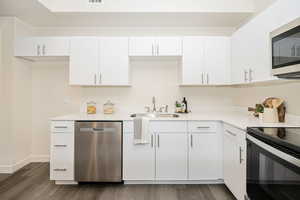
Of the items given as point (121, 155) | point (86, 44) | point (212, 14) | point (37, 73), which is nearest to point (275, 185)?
point (121, 155)

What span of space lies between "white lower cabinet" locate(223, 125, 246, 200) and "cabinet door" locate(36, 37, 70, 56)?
252 cm

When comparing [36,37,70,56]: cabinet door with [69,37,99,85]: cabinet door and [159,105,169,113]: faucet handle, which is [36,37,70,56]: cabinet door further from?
[159,105,169,113]: faucet handle

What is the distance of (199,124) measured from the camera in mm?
2691

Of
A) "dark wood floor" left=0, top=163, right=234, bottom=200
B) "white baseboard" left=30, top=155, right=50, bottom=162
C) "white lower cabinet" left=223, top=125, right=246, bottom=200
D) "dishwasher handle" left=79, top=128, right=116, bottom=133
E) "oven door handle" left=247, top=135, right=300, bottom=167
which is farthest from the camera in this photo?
"white baseboard" left=30, top=155, right=50, bottom=162

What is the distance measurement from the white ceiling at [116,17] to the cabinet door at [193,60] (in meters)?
0.40

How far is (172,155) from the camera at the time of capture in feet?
8.83

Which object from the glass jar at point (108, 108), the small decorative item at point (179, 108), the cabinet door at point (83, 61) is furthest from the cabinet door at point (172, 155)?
the cabinet door at point (83, 61)

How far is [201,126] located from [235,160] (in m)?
0.62

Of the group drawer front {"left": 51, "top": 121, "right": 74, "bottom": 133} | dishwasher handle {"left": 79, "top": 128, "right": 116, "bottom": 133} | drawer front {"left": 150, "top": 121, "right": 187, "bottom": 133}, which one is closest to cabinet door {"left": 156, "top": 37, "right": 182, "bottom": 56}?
drawer front {"left": 150, "top": 121, "right": 187, "bottom": 133}

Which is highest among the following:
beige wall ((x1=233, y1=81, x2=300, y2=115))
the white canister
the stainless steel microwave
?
the stainless steel microwave

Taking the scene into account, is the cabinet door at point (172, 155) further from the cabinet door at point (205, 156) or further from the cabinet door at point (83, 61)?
the cabinet door at point (83, 61)

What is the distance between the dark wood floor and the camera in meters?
2.41

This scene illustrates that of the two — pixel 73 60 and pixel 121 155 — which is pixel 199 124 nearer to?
pixel 121 155

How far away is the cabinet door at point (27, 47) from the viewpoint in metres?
3.08
